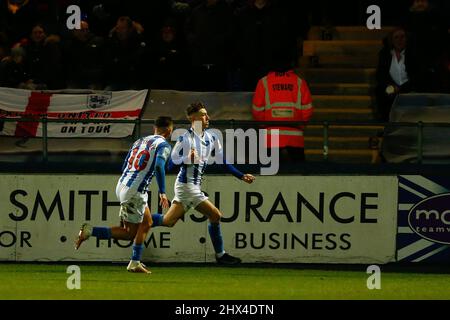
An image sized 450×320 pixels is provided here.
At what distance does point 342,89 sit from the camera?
19.1 meters

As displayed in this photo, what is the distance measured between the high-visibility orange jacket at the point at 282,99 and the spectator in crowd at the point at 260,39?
A: 104 centimetres

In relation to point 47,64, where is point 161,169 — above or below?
below

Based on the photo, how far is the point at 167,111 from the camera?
1786cm

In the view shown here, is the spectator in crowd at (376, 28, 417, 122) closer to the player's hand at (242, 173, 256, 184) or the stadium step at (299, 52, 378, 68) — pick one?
the stadium step at (299, 52, 378, 68)

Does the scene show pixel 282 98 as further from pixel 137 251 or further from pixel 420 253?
pixel 137 251

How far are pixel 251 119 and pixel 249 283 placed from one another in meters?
3.49

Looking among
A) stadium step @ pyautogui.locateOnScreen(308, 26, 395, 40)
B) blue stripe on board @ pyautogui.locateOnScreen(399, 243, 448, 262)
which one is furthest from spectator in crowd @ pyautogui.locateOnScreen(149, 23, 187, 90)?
blue stripe on board @ pyautogui.locateOnScreen(399, 243, 448, 262)

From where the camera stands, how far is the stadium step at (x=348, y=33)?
19891 millimetres

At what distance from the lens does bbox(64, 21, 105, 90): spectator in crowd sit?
18.7m

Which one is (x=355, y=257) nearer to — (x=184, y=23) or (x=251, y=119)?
(x=251, y=119)

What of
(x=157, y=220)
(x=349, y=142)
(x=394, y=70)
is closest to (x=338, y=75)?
(x=394, y=70)

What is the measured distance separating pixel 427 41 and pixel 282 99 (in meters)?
2.58
